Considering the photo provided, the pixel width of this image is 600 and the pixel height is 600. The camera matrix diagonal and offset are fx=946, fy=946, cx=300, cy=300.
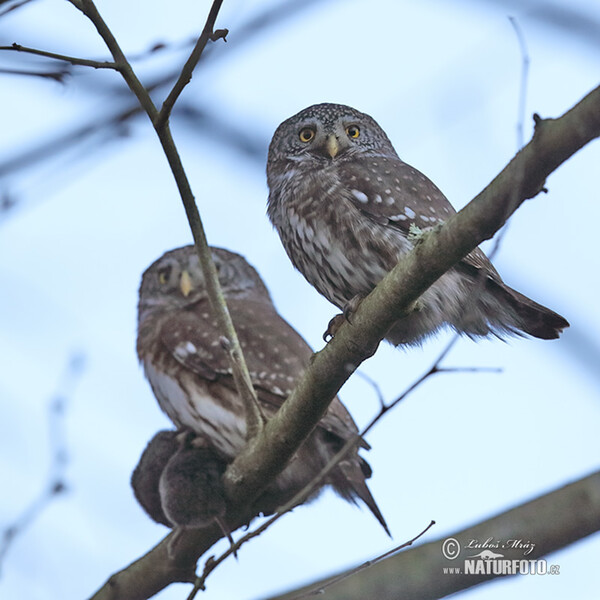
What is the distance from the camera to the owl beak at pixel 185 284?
265 inches

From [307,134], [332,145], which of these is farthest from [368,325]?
[307,134]

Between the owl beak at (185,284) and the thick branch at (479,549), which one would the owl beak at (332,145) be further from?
the thick branch at (479,549)

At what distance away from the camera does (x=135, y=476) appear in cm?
528

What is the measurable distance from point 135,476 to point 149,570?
0.65 m

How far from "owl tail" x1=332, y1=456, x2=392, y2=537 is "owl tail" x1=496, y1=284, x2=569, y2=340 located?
1173 mm

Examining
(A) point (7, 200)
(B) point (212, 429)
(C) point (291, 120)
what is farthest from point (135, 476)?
(C) point (291, 120)

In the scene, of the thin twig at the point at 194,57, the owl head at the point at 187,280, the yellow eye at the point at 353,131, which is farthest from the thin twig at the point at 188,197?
the owl head at the point at 187,280

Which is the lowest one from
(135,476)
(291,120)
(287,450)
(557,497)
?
(557,497)

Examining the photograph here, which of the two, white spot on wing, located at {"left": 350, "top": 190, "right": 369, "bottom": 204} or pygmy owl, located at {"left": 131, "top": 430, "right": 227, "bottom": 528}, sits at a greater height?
white spot on wing, located at {"left": 350, "top": 190, "right": 369, "bottom": 204}

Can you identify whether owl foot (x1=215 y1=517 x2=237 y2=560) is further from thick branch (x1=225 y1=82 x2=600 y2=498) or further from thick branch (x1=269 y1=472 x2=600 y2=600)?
thick branch (x1=269 y1=472 x2=600 y2=600)

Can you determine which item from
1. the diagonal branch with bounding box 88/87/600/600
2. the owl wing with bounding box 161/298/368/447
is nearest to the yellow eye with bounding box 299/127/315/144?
the owl wing with bounding box 161/298/368/447

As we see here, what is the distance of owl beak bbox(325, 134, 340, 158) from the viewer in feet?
18.7

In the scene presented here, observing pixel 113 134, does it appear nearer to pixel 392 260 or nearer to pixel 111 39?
pixel 111 39

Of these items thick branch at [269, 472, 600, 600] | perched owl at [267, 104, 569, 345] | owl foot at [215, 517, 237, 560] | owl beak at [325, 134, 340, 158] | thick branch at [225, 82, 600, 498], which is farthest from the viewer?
owl beak at [325, 134, 340, 158]
